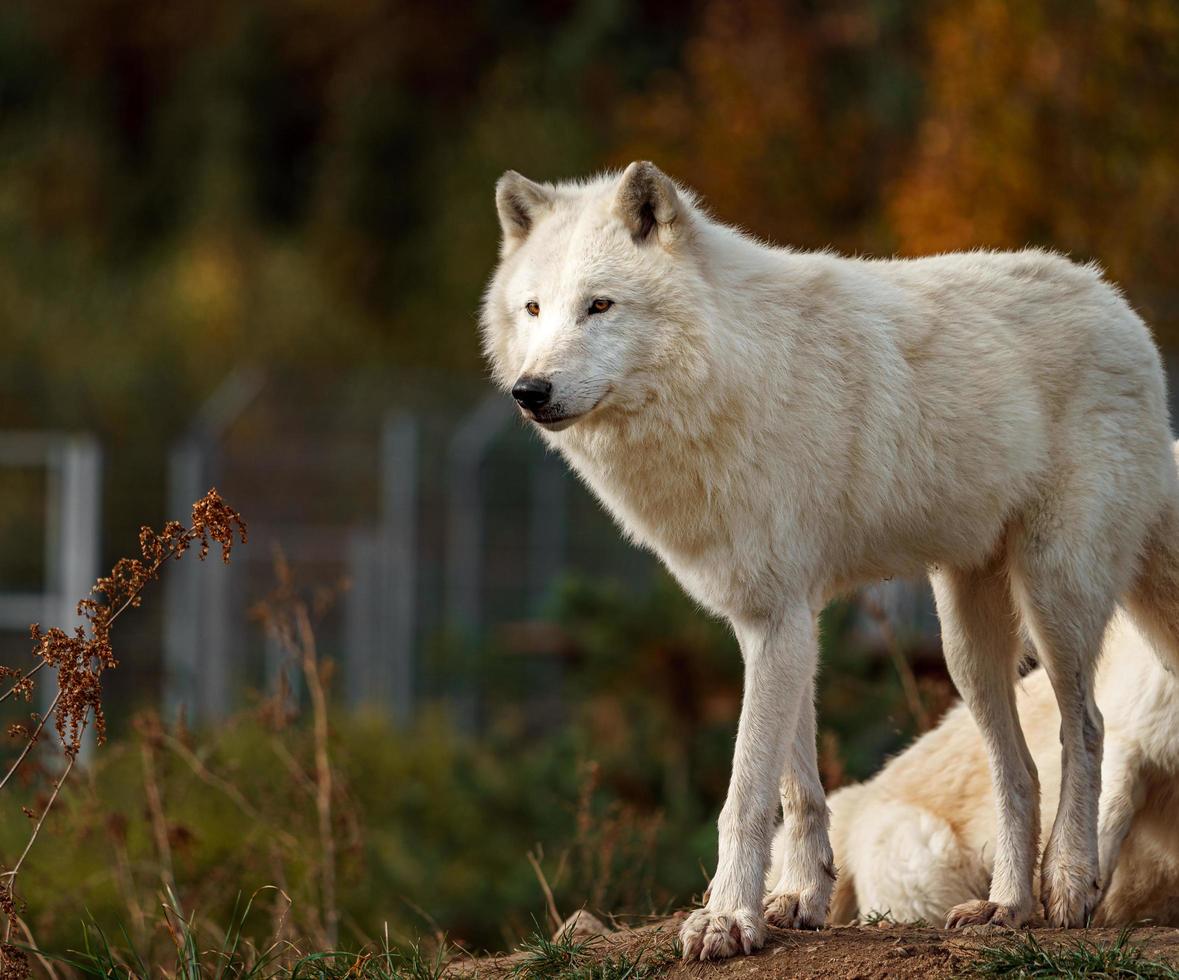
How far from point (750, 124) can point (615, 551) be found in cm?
769

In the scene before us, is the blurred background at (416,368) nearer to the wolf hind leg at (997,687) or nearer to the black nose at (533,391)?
the wolf hind leg at (997,687)

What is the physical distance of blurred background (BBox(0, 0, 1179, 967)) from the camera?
25.1ft

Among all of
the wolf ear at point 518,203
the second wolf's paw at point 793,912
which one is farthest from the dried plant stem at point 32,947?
the wolf ear at point 518,203

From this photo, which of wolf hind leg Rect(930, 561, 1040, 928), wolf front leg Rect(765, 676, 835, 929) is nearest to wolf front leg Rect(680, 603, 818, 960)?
wolf front leg Rect(765, 676, 835, 929)

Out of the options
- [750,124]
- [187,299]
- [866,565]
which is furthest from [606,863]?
[187,299]

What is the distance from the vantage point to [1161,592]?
4684mm

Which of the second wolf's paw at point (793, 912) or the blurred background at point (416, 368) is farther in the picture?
the blurred background at point (416, 368)

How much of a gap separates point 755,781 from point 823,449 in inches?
33.3

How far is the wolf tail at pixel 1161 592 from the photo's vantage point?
461cm

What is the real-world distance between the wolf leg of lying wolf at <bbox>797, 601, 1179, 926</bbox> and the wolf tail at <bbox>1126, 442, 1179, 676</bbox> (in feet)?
0.27

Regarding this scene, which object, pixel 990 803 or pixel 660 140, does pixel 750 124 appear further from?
pixel 990 803

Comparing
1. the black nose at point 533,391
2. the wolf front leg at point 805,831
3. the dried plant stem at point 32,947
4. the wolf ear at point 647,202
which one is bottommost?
the dried plant stem at point 32,947

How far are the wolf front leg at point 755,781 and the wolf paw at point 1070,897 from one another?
883mm

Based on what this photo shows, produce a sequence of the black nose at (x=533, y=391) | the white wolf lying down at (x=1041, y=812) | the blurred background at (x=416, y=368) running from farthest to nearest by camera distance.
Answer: the blurred background at (x=416, y=368) < the white wolf lying down at (x=1041, y=812) < the black nose at (x=533, y=391)
